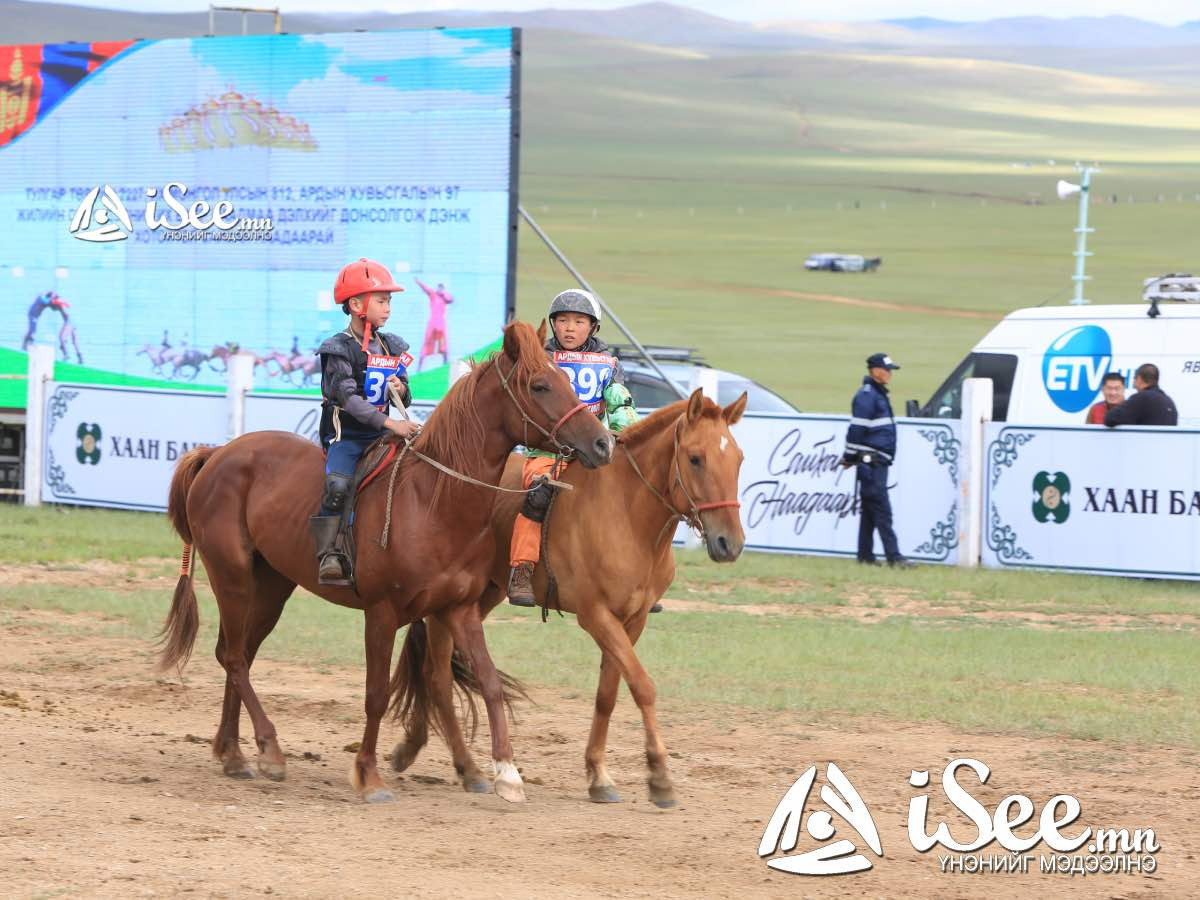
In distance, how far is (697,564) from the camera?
16641mm

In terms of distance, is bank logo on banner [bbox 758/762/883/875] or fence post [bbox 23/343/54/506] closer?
bank logo on banner [bbox 758/762/883/875]

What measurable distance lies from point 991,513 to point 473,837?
32.7ft

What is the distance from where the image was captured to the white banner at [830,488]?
53.3 ft

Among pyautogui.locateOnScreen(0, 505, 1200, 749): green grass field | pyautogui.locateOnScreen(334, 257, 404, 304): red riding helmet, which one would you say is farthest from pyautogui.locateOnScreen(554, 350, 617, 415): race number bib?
pyautogui.locateOnScreen(0, 505, 1200, 749): green grass field

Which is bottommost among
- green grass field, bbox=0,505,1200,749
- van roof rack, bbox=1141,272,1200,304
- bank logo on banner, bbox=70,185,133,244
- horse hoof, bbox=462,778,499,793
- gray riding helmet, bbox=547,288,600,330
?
horse hoof, bbox=462,778,499,793

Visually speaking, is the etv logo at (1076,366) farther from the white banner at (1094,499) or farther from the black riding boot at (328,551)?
the black riding boot at (328,551)

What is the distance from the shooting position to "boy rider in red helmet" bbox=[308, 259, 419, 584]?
7848 mm

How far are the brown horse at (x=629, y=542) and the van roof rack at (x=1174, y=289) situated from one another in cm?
1111

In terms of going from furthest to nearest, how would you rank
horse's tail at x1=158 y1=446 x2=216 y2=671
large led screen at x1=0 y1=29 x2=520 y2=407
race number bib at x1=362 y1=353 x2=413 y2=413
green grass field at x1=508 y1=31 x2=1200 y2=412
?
green grass field at x1=508 y1=31 x2=1200 y2=412
large led screen at x1=0 y1=29 x2=520 y2=407
horse's tail at x1=158 y1=446 x2=216 y2=671
race number bib at x1=362 y1=353 x2=413 y2=413

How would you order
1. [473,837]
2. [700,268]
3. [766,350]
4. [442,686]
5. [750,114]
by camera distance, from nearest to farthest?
[473,837] < [442,686] < [766,350] < [700,268] < [750,114]

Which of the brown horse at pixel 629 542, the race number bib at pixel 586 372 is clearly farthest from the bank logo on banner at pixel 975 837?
the race number bib at pixel 586 372

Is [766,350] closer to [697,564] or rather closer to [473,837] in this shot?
[697,564]

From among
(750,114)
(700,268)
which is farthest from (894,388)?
(750,114)

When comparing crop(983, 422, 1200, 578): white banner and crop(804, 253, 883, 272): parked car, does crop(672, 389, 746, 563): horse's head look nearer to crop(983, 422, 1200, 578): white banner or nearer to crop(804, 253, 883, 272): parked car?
crop(983, 422, 1200, 578): white banner
